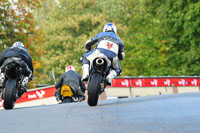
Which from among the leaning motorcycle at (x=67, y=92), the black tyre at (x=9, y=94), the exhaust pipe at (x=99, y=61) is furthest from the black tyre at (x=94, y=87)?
the leaning motorcycle at (x=67, y=92)

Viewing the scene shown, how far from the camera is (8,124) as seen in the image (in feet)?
20.6

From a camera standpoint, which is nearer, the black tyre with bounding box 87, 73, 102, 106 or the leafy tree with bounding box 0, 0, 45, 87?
the black tyre with bounding box 87, 73, 102, 106

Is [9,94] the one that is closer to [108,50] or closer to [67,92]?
[108,50]

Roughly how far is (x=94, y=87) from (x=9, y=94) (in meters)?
2.08

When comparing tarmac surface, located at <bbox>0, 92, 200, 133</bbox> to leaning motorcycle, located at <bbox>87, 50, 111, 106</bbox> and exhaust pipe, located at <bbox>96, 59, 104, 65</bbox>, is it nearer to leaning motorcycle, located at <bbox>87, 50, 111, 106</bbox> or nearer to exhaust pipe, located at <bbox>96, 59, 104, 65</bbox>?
leaning motorcycle, located at <bbox>87, 50, 111, 106</bbox>

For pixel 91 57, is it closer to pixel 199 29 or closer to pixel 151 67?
pixel 199 29

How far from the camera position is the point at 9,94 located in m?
9.77

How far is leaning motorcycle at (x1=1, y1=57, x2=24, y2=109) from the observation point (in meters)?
9.84

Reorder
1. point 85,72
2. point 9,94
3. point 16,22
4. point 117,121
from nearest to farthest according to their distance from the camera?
point 117,121 → point 85,72 → point 9,94 → point 16,22

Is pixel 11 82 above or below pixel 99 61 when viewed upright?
below

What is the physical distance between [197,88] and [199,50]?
13.7 feet

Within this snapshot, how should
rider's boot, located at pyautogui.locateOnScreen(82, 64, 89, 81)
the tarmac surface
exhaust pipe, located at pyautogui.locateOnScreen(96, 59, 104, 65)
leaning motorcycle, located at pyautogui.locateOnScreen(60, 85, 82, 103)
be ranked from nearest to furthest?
the tarmac surface, exhaust pipe, located at pyautogui.locateOnScreen(96, 59, 104, 65), rider's boot, located at pyautogui.locateOnScreen(82, 64, 89, 81), leaning motorcycle, located at pyautogui.locateOnScreen(60, 85, 82, 103)

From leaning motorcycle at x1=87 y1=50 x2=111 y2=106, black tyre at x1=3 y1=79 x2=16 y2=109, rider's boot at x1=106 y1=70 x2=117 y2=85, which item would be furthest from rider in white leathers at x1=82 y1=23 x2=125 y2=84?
black tyre at x1=3 y1=79 x2=16 y2=109

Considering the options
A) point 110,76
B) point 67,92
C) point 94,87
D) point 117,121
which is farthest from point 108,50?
point 67,92
